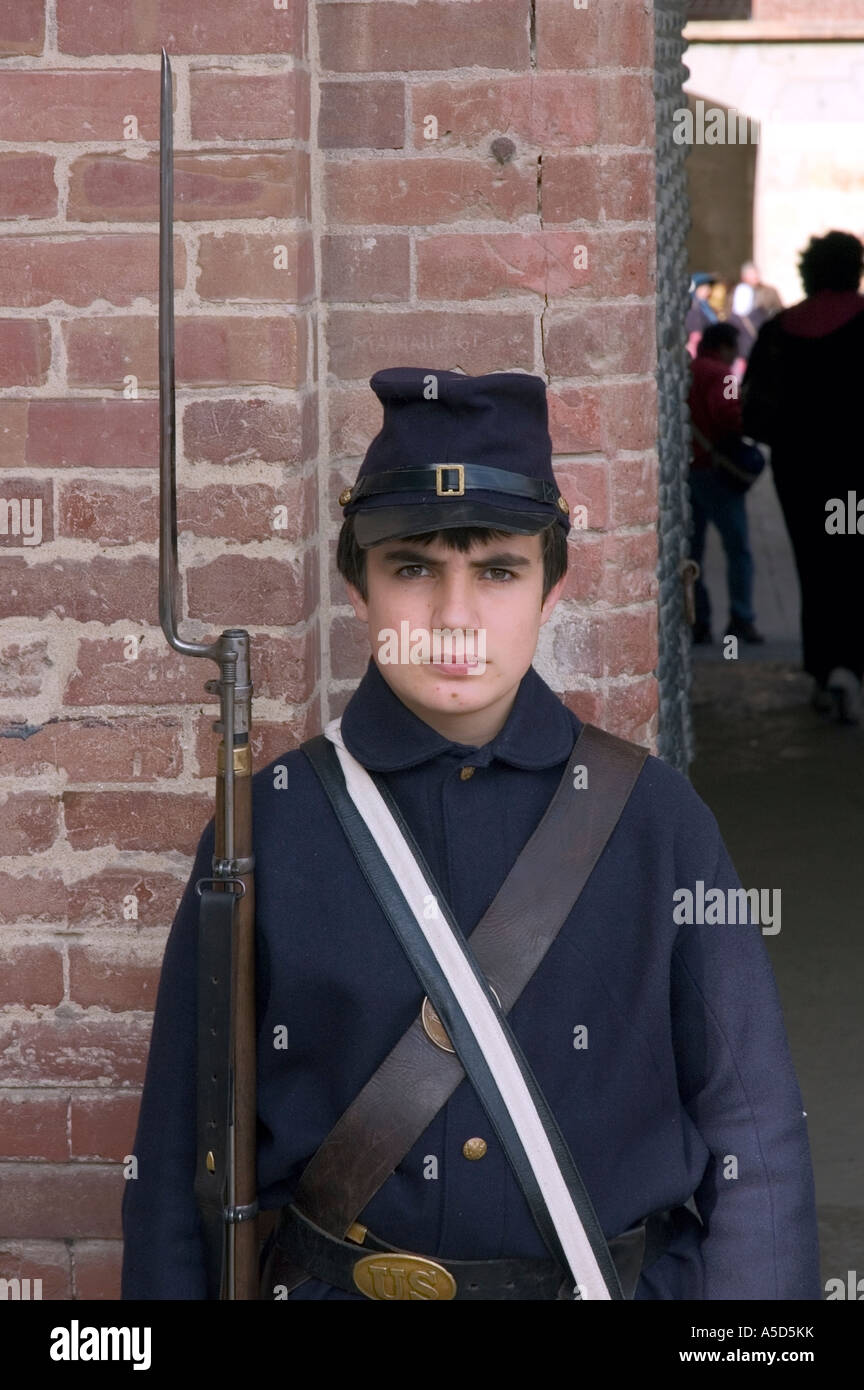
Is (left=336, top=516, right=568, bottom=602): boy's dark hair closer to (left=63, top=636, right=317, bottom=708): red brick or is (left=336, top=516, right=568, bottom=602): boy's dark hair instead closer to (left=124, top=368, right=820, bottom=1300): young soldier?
(left=124, top=368, right=820, bottom=1300): young soldier

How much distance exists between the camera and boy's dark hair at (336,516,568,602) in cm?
198

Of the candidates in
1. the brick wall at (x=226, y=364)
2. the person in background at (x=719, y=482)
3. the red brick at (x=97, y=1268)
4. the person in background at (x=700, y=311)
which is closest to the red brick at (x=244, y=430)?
the brick wall at (x=226, y=364)

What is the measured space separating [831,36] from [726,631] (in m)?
16.6

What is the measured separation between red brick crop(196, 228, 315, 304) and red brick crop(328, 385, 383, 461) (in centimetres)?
19

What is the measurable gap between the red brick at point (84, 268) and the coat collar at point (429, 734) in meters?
0.67

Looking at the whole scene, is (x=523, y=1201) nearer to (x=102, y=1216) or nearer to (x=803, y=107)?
(x=102, y=1216)

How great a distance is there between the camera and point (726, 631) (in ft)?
32.1

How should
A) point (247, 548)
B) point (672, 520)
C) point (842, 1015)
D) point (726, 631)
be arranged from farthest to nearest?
point (726, 631) < point (842, 1015) < point (672, 520) < point (247, 548)

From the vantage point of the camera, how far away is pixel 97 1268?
2.70m

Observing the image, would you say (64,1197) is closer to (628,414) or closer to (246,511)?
(246,511)

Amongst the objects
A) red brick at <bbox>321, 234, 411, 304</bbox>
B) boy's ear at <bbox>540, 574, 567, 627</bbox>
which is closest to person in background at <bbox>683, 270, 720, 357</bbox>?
red brick at <bbox>321, 234, 411, 304</bbox>

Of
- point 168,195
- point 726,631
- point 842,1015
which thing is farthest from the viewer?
Answer: point 726,631

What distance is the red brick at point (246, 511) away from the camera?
2.49 metres

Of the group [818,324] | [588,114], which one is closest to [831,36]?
[818,324]
